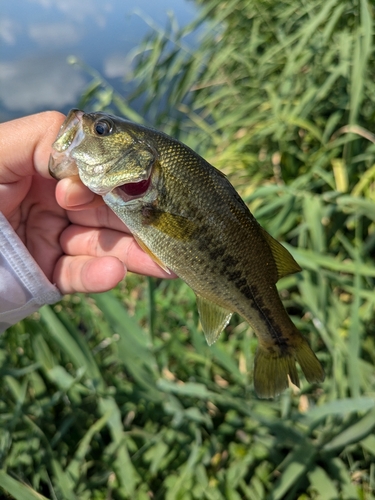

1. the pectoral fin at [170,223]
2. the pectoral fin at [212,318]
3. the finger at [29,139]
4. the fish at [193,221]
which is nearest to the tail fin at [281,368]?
the fish at [193,221]

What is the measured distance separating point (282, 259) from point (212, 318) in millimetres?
279

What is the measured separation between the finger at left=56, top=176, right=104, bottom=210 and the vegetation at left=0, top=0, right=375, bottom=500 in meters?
0.43

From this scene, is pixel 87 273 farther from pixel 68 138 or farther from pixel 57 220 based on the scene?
pixel 68 138

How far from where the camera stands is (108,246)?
1748 mm

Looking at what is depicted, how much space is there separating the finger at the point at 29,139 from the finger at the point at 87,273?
0.36 meters

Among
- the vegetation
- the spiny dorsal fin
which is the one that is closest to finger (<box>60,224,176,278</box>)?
the vegetation

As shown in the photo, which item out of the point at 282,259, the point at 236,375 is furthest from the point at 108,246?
the point at 236,375

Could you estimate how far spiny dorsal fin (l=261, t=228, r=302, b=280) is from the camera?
1.41 meters

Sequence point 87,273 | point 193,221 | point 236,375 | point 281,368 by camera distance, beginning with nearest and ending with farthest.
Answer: point 193,221, point 281,368, point 87,273, point 236,375

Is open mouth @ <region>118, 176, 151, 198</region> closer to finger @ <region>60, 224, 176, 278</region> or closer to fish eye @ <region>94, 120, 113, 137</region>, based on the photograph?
fish eye @ <region>94, 120, 113, 137</region>

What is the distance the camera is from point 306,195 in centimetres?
211

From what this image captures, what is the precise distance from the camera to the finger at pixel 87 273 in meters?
1.56

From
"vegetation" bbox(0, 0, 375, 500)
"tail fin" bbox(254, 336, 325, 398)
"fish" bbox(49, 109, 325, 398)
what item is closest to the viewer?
"fish" bbox(49, 109, 325, 398)

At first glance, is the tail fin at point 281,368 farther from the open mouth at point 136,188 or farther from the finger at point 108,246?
the open mouth at point 136,188
